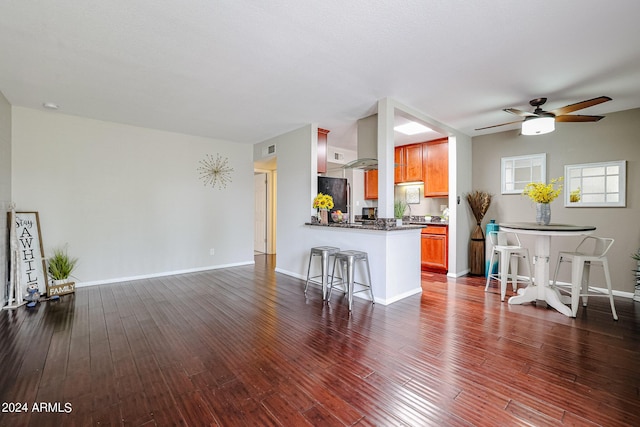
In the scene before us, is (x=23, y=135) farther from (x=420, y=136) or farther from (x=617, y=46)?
(x=617, y=46)

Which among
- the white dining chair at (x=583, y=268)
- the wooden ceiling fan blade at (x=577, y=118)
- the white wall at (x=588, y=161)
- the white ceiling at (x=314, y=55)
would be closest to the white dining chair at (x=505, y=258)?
the white dining chair at (x=583, y=268)

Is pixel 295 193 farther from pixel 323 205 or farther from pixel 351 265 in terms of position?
pixel 351 265

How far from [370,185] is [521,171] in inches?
117

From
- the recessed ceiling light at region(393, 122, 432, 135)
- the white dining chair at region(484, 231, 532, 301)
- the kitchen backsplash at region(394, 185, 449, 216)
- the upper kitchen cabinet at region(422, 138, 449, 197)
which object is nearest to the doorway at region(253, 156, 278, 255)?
the kitchen backsplash at region(394, 185, 449, 216)

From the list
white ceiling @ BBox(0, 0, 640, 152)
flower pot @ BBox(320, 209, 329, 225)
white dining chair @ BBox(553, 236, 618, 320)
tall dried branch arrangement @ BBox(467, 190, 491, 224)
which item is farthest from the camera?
tall dried branch arrangement @ BBox(467, 190, 491, 224)

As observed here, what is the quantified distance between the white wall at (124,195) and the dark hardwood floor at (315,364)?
117 centimetres

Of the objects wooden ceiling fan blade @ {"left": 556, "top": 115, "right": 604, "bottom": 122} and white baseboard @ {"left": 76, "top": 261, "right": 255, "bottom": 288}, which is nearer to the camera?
wooden ceiling fan blade @ {"left": 556, "top": 115, "right": 604, "bottom": 122}

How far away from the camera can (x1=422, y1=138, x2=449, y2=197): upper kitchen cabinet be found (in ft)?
17.7

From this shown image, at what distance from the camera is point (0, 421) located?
150 cm

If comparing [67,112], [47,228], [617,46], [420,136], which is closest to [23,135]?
[67,112]

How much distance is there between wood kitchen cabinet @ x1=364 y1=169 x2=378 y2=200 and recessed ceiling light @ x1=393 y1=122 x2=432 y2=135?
162 cm

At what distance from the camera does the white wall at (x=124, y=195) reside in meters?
3.95

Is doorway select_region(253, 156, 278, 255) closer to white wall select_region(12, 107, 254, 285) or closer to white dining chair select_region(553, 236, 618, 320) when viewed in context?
white wall select_region(12, 107, 254, 285)

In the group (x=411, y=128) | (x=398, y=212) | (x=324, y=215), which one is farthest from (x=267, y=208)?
(x=398, y=212)
